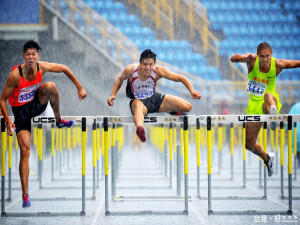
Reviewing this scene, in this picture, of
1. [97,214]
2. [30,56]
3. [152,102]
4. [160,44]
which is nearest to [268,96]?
[152,102]

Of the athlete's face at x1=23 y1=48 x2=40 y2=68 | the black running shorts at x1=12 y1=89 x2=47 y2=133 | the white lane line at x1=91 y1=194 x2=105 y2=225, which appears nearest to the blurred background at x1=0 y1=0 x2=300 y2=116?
the white lane line at x1=91 y1=194 x2=105 y2=225

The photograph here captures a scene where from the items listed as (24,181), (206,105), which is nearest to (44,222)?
(24,181)

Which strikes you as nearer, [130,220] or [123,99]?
[130,220]

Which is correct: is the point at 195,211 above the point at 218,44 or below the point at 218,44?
→ below

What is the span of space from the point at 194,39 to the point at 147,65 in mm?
17827

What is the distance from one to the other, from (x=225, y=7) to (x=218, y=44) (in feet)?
8.26

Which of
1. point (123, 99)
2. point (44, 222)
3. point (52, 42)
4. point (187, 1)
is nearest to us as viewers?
point (44, 222)

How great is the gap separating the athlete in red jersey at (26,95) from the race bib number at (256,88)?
1.91 metres

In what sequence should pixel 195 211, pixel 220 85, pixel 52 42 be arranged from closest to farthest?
pixel 195 211
pixel 52 42
pixel 220 85

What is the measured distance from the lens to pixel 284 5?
79.8ft

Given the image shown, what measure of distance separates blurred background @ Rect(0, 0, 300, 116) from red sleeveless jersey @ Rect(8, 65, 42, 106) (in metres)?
10.2

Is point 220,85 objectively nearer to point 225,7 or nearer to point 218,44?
point 218,44

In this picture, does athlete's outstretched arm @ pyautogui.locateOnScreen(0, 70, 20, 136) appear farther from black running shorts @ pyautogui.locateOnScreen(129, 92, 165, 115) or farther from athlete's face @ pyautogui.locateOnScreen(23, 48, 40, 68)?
black running shorts @ pyautogui.locateOnScreen(129, 92, 165, 115)

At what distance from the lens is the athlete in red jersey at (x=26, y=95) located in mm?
4781
